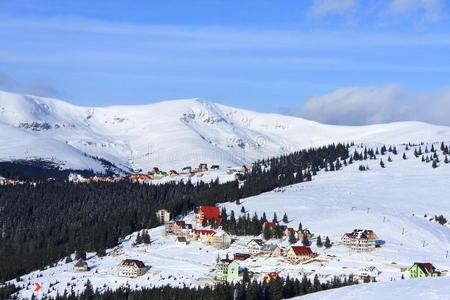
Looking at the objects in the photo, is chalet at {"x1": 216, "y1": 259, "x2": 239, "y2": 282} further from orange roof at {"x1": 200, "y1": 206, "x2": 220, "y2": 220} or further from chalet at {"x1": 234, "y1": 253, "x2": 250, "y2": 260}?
orange roof at {"x1": 200, "y1": 206, "x2": 220, "y2": 220}

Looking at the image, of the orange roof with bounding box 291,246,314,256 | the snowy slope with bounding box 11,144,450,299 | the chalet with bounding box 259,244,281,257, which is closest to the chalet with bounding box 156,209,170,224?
the snowy slope with bounding box 11,144,450,299

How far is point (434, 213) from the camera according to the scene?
16138cm

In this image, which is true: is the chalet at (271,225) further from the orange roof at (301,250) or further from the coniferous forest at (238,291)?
the coniferous forest at (238,291)

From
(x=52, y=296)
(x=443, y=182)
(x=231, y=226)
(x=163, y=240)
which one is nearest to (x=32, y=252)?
(x=163, y=240)

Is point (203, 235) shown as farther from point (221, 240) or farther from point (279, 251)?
point (279, 251)

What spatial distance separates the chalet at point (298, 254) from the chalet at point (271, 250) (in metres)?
3.51

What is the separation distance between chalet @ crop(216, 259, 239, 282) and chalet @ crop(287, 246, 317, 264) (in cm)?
1115

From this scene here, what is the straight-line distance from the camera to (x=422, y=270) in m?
102

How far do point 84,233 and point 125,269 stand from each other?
44.2 m

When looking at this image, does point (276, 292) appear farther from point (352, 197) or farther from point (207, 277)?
point (352, 197)

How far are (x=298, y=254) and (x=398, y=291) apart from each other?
51.4 metres

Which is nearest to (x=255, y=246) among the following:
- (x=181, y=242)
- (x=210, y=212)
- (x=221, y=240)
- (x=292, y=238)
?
(x=292, y=238)

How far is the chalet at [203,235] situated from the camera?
137 m

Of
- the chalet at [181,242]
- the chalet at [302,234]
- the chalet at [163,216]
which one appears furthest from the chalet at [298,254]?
the chalet at [163,216]
